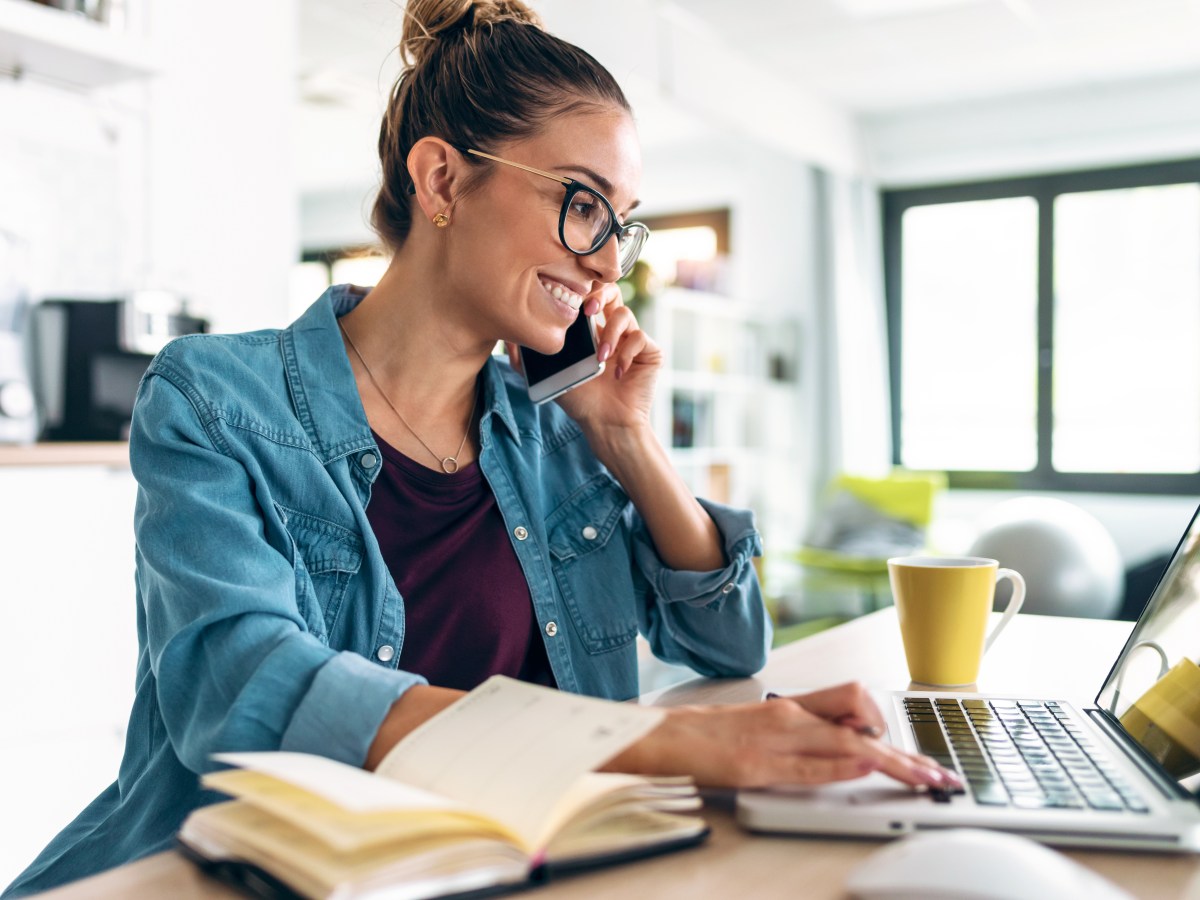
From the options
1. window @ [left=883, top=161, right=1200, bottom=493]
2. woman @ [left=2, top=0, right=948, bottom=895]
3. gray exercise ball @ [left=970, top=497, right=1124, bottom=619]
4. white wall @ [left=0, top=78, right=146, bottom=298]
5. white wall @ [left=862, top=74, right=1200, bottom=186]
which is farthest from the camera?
window @ [left=883, top=161, right=1200, bottom=493]

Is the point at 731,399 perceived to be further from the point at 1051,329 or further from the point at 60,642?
the point at 60,642

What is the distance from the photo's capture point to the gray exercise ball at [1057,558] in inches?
157

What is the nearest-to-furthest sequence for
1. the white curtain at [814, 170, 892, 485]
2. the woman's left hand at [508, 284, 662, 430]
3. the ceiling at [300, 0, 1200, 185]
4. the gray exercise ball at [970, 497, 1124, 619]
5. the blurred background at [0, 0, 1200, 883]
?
the woman's left hand at [508, 284, 662, 430], the blurred background at [0, 0, 1200, 883], the gray exercise ball at [970, 497, 1124, 619], the ceiling at [300, 0, 1200, 185], the white curtain at [814, 170, 892, 485]

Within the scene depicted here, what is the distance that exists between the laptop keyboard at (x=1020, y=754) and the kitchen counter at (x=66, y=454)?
1546 mm

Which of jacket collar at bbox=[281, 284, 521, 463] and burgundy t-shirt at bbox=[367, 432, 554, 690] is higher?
jacket collar at bbox=[281, 284, 521, 463]

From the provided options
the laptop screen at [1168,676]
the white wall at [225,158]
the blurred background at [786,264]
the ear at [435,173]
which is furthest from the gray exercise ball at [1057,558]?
the ear at [435,173]

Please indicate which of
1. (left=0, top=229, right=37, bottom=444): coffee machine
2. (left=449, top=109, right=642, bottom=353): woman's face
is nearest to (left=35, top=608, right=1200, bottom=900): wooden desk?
(left=449, top=109, right=642, bottom=353): woman's face

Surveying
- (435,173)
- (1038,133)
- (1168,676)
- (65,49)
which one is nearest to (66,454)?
(65,49)

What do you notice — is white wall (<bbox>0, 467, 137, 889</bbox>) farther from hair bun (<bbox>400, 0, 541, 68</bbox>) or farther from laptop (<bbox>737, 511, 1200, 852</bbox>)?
laptop (<bbox>737, 511, 1200, 852</bbox>)

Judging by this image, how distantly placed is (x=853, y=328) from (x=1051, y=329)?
999 mm

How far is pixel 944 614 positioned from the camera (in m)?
1.06

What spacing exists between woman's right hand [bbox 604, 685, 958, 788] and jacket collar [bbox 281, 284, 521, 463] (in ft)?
1.52

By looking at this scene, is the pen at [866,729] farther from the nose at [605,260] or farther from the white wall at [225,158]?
the white wall at [225,158]

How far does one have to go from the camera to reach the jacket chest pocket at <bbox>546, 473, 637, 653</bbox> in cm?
116
